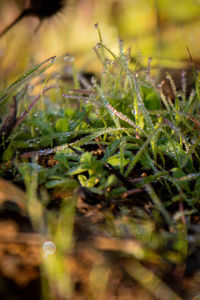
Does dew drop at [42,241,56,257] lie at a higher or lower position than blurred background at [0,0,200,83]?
lower

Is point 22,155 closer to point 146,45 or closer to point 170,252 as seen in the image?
point 170,252

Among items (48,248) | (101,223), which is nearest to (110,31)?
(101,223)

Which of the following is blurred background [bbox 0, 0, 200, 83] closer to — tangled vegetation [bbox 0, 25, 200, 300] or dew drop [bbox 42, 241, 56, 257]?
tangled vegetation [bbox 0, 25, 200, 300]

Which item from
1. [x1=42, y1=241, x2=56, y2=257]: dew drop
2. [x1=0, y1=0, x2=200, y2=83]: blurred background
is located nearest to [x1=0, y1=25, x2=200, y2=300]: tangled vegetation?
[x1=42, y1=241, x2=56, y2=257]: dew drop

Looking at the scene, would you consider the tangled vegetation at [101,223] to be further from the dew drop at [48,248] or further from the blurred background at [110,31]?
the blurred background at [110,31]

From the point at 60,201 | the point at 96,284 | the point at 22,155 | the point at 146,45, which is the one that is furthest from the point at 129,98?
the point at 146,45

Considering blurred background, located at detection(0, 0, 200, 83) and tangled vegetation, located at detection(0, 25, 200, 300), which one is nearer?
tangled vegetation, located at detection(0, 25, 200, 300)

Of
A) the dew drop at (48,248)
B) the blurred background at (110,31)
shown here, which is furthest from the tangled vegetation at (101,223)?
the blurred background at (110,31)

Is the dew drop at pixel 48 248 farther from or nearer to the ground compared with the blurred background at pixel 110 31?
nearer to the ground

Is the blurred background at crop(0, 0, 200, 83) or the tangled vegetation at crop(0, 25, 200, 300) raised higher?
the blurred background at crop(0, 0, 200, 83)

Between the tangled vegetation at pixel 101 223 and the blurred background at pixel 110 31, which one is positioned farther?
the blurred background at pixel 110 31

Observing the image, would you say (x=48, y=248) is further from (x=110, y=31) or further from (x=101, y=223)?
(x=110, y=31)
